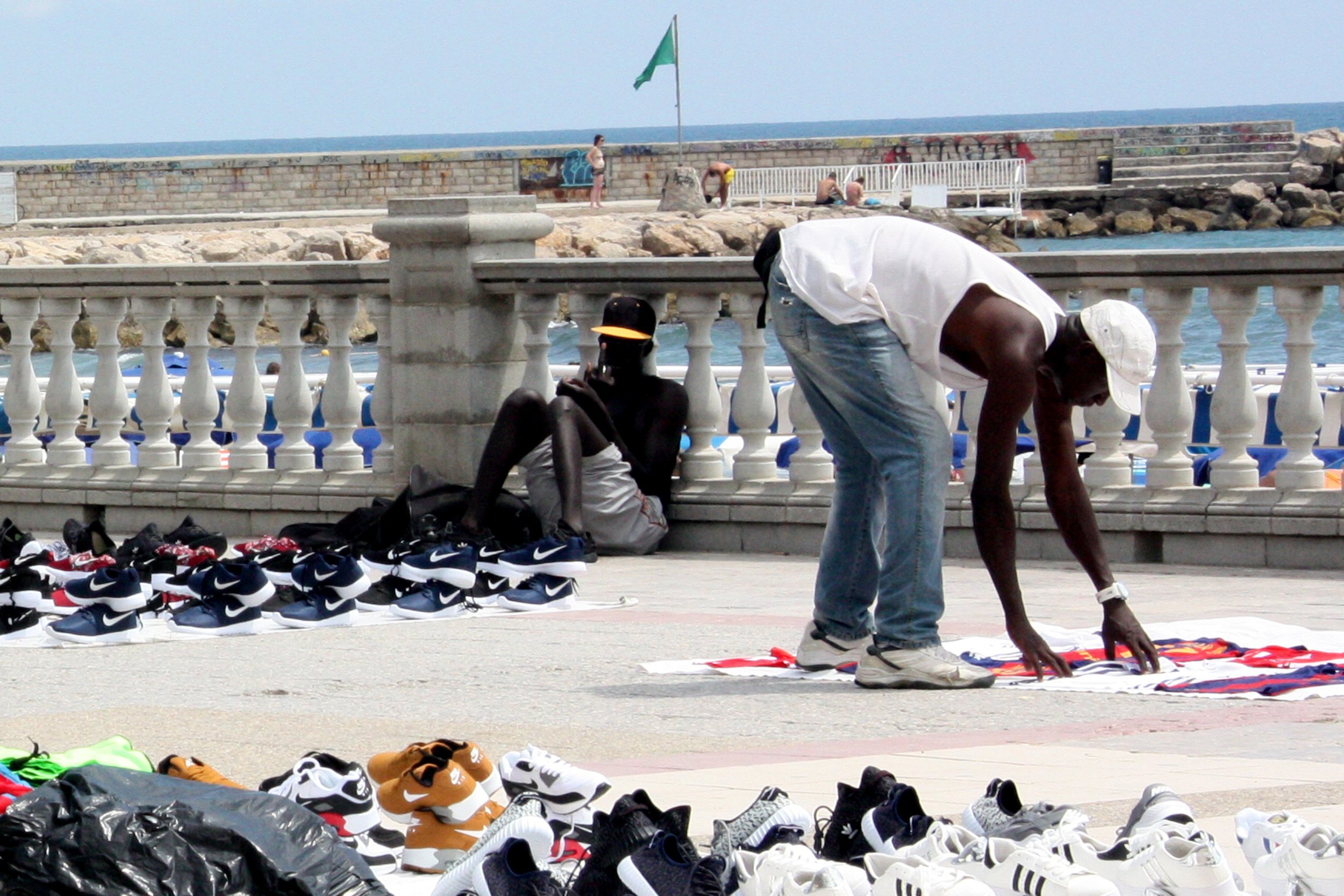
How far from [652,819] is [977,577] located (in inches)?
208

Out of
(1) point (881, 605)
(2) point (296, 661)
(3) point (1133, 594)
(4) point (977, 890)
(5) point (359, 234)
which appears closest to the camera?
(4) point (977, 890)

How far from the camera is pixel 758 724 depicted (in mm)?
5633

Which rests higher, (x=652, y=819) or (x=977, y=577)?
(x=652, y=819)

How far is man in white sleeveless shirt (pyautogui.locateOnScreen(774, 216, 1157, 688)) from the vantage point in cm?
592

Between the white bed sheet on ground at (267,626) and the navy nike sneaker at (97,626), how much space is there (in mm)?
18

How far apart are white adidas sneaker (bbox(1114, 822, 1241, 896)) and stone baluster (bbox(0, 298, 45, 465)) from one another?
26.7 ft

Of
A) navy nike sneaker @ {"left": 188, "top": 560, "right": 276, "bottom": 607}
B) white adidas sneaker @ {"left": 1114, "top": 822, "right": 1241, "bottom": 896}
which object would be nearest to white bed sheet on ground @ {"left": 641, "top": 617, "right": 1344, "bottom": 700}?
navy nike sneaker @ {"left": 188, "top": 560, "right": 276, "bottom": 607}

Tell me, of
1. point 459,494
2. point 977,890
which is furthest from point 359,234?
point 977,890

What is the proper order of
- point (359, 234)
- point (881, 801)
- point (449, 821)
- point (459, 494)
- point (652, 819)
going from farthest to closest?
point (359, 234)
point (459, 494)
point (449, 821)
point (881, 801)
point (652, 819)

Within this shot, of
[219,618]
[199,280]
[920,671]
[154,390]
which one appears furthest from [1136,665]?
[154,390]

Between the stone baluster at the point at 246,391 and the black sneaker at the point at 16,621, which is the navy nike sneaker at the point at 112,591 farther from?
the stone baluster at the point at 246,391

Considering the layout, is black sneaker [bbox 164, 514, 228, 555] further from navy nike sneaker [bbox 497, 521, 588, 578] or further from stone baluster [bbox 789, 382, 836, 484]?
stone baluster [bbox 789, 382, 836, 484]

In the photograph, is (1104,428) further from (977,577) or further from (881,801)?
(881,801)

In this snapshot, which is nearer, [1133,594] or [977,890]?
[977,890]
